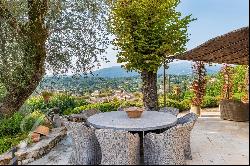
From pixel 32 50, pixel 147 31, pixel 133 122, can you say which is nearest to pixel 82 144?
pixel 133 122

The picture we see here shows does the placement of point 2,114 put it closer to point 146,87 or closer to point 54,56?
point 54,56

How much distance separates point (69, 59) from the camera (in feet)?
43.1

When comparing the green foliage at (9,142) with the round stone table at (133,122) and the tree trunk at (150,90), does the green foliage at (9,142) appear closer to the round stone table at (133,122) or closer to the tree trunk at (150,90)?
the round stone table at (133,122)

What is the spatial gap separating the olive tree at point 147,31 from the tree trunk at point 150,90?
2.77 feet

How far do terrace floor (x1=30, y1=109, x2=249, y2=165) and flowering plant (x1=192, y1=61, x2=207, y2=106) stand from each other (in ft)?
9.05

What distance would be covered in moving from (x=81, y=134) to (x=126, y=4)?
6497mm

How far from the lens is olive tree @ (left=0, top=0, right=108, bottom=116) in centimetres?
1162

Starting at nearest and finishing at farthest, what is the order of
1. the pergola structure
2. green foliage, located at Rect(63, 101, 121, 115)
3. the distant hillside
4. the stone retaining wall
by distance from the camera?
the stone retaining wall
the pergola structure
green foliage, located at Rect(63, 101, 121, 115)
the distant hillside

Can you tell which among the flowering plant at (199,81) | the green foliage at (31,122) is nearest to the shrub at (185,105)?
the flowering plant at (199,81)

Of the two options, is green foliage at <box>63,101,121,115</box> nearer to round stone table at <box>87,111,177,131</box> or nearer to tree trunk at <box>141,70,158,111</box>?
tree trunk at <box>141,70,158,111</box>

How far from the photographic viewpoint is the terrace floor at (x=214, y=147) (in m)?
7.87

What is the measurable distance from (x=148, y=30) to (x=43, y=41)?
3.54 metres

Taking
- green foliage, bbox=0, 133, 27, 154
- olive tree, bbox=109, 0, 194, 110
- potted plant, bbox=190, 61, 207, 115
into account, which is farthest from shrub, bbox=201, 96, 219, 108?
green foliage, bbox=0, 133, 27, 154

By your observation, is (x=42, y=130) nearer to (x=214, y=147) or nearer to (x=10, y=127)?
(x=10, y=127)
